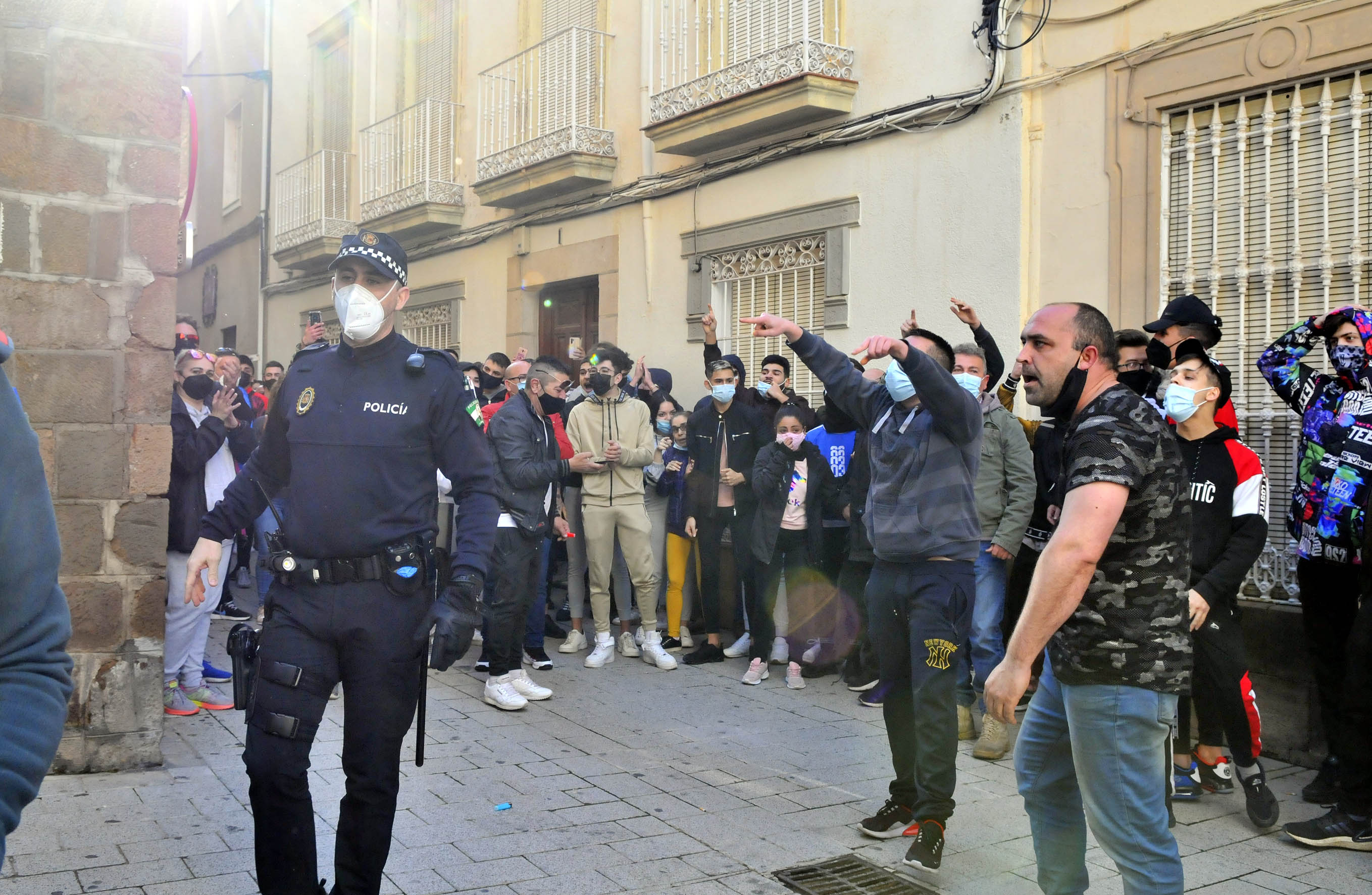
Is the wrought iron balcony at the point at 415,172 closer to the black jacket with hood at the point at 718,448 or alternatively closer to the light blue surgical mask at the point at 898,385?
the black jacket with hood at the point at 718,448

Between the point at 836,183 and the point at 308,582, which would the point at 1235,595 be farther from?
the point at 836,183

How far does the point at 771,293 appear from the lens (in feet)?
33.0

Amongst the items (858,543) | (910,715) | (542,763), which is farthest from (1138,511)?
(858,543)

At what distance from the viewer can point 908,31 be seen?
855 cm

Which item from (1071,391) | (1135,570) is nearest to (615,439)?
(1071,391)

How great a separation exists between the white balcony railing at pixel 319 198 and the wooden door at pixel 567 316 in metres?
4.26

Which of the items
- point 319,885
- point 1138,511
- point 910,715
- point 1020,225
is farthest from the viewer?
point 1020,225

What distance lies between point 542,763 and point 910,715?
187cm

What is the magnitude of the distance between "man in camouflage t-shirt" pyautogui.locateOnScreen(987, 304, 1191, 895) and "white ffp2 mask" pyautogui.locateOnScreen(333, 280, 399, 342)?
2082 mm

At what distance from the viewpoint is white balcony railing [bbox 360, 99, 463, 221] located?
1409cm

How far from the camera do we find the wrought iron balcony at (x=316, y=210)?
16516 millimetres

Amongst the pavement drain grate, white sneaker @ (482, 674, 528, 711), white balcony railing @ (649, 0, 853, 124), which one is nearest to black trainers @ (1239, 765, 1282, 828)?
the pavement drain grate

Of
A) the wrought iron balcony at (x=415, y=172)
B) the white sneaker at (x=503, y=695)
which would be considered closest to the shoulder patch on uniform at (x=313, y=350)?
the white sneaker at (x=503, y=695)

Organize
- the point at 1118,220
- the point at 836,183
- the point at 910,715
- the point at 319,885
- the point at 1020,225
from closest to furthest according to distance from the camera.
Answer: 1. the point at 319,885
2. the point at 910,715
3. the point at 1118,220
4. the point at 1020,225
5. the point at 836,183
